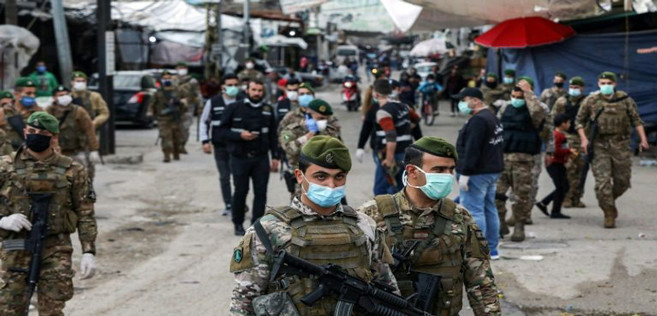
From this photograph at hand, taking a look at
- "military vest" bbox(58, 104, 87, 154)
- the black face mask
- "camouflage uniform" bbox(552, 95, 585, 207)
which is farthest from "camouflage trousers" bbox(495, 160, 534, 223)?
the black face mask

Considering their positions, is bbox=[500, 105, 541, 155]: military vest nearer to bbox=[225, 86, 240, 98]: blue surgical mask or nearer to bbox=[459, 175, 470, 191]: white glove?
bbox=[459, 175, 470, 191]: white glove

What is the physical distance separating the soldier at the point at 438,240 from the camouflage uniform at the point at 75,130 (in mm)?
7404

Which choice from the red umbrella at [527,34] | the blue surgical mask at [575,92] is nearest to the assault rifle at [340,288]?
the blue surgical mask at [575,92]

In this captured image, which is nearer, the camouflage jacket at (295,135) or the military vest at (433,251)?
the military vest at (433,251)

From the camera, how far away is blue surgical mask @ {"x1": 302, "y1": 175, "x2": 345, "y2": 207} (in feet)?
14.0

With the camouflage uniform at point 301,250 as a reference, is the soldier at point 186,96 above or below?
below

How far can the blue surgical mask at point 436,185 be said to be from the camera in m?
4.96

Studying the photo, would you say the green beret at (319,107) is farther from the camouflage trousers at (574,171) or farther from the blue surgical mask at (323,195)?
the blue surgical mask at (323,195)

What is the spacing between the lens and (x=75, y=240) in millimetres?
11227

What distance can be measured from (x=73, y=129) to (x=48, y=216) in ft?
18.1

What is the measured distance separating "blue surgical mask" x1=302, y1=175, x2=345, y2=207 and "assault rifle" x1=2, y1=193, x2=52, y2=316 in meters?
2.63

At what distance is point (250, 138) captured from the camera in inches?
432

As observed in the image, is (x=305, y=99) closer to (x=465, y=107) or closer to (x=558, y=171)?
(x=465, y=107)

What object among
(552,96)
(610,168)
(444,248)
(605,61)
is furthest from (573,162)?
(444,248)
